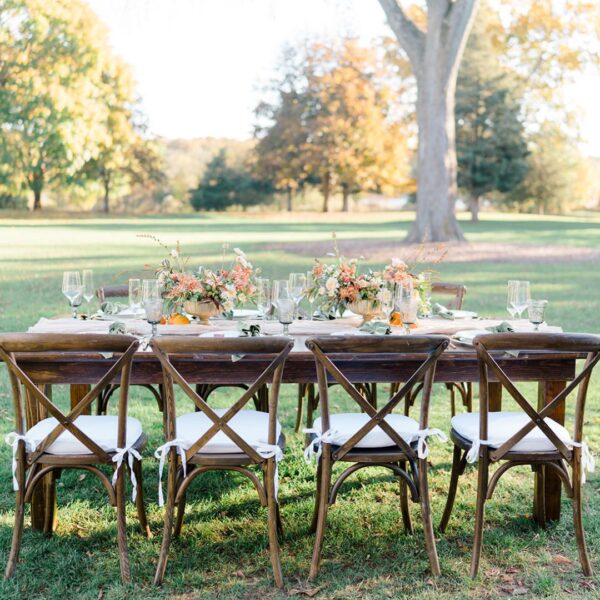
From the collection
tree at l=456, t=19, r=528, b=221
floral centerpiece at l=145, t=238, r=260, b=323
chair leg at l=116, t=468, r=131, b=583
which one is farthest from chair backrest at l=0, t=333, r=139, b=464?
tree at l=456, t=19, r=528, b=221

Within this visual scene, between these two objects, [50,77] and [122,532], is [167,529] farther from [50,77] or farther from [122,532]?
[50,77]

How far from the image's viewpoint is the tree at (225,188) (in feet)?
187

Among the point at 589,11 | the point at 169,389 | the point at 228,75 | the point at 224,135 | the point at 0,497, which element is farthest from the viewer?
the point at 224,135

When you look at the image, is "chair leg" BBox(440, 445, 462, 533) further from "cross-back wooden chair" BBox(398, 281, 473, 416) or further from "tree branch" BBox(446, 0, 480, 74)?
"tree branch" BBox(446, 0, 480, 74)

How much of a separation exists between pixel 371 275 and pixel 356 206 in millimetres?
56165

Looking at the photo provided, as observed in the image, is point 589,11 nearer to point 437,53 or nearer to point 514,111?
point 514,111

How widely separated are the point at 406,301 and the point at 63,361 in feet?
5.67

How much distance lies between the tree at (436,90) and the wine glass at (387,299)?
13079 millimetres

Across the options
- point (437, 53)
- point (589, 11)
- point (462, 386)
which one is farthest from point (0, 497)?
point (589, 11)

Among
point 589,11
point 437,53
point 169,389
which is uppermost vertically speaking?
point 589,11

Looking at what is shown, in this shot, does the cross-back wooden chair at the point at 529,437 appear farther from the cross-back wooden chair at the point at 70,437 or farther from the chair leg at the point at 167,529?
the cross-back wooden chair at the point at 70,437

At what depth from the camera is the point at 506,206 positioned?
179 ft

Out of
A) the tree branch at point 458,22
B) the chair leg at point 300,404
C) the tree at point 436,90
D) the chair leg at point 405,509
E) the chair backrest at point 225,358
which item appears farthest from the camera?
the tree at point 436,90

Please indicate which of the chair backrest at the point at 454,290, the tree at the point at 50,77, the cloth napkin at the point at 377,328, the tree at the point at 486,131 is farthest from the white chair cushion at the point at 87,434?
the tree at the point at 50,77
